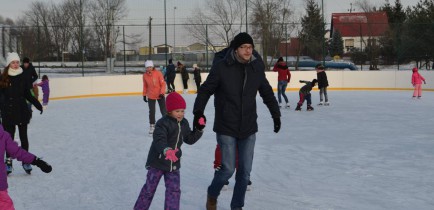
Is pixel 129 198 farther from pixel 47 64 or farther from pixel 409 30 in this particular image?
pixel 47 64

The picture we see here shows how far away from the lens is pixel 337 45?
113 ft

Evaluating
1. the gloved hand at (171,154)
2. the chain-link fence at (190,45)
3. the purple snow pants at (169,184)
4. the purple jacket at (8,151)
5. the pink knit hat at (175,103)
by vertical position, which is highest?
the chain-link fence at (190,45)

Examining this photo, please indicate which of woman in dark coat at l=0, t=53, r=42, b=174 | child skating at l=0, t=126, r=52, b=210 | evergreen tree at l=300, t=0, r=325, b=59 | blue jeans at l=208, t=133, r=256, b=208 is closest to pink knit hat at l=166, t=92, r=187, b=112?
blue jeans at l=208, t=133, r=256, b=208

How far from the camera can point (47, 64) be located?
3056 centimetres

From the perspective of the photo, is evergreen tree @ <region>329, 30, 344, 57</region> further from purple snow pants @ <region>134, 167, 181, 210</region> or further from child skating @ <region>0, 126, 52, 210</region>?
child skating @ <region>0, 126, 52, 210</region>

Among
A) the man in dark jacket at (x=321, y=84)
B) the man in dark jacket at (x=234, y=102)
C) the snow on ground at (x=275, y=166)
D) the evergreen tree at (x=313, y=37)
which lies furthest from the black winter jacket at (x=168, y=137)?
the evergreen tree at (x=313, y=37)

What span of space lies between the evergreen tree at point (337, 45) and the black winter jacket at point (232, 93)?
2855cm

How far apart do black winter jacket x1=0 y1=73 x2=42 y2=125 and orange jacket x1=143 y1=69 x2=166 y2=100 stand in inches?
133

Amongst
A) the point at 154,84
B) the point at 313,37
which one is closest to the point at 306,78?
the point at 313,37

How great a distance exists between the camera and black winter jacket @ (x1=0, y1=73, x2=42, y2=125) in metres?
5.57

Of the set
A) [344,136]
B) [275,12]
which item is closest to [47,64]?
[275,12]

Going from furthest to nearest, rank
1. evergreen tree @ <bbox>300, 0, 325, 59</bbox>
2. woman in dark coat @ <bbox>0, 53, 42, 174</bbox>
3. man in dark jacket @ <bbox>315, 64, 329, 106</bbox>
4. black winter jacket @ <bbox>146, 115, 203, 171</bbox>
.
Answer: evergreen tree @ <bbox>300, 0, 325, 59</bbox> → man in dark jacket @ <bbox>315, 64, 329, 106</bbox> → woman in dark coat @ <bbox>0, 53, 42, 174</bbox> → black winter jacket @ <bbox>146, 115, 203, 171</bbox>

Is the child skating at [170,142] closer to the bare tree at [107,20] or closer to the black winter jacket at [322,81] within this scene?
the black winter jacket at [322,81]

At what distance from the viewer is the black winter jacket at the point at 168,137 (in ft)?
12.0
